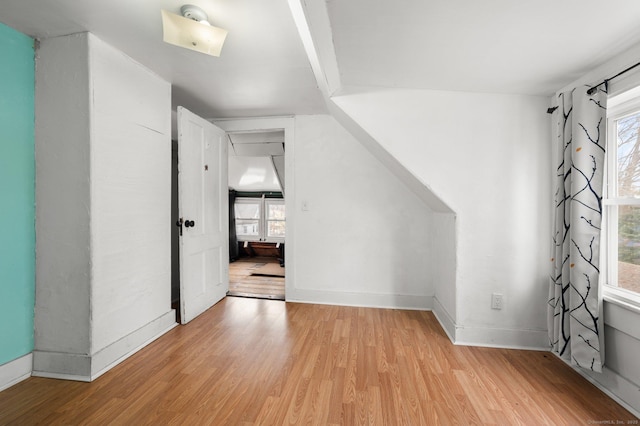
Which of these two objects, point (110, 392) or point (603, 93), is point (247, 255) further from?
point (603, 93)

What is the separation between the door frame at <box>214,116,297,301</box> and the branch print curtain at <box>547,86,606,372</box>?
7.14ft

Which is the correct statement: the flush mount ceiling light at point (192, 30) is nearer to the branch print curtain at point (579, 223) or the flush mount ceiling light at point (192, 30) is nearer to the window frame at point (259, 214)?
the branch print curtain at point (579, 223)

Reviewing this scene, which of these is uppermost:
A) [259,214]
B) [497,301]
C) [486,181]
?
[486,181]

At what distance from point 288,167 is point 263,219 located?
2.62 meters

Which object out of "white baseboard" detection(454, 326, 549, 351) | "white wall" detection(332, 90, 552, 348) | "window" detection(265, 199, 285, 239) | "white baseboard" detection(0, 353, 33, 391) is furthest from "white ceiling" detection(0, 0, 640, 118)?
"window" detection(265, 199, 285, 239)

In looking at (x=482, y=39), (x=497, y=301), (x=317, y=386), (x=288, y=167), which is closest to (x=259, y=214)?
(x=288, y=167)

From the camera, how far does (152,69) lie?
1.85 metres

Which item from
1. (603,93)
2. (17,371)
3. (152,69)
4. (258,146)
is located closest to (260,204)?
(258,146)

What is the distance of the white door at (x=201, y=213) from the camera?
7.26 feet

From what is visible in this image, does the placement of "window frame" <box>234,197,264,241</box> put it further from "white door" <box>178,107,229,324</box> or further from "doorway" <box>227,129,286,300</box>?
"white door" <box>178,107,229,324</box>

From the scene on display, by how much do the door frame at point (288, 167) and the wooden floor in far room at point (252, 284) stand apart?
31 cm

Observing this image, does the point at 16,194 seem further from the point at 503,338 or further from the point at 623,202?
the point at 623,202

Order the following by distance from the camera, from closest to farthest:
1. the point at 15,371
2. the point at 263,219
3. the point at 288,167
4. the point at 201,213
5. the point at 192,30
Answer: the point at 192,30
the point at 15,371
the point at 201,213
the point at 288,167
the point at 263,219

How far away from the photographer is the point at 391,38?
137cm
